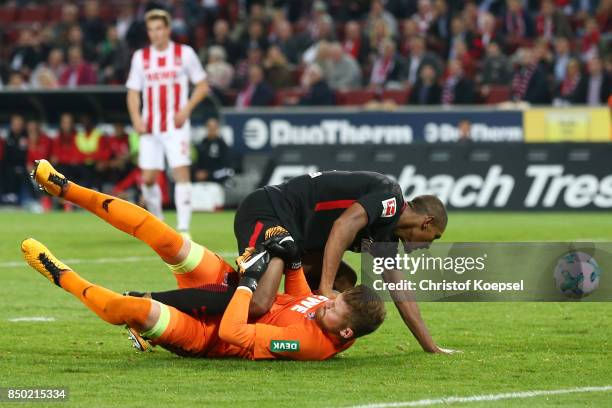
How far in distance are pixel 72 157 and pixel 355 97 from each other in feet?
16.2

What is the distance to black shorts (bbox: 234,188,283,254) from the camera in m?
8.05

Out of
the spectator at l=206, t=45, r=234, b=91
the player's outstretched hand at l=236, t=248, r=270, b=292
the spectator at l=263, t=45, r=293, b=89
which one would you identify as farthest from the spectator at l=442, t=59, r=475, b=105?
the player's outstretched hand at l=236, t=248, r=270, b=292

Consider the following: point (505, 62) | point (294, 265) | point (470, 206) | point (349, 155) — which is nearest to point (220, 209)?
point (349, 155)

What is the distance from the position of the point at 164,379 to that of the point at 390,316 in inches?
124

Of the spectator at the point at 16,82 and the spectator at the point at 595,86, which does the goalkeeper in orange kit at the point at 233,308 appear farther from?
the spectator at the point at 16,82

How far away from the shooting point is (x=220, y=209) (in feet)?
70.2

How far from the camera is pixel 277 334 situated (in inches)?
294

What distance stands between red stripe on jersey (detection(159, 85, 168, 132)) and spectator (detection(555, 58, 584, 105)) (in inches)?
328

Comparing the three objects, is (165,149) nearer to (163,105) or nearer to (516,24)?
(163,105)

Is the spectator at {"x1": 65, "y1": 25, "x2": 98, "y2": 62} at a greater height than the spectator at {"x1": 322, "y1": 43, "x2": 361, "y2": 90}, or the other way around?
the spectator at {"x1": 65, "y1": 25, "x2": 98, "y2": 62}

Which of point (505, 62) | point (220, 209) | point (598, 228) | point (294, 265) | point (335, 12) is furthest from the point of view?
point (335, 12)

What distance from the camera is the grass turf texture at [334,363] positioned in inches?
258

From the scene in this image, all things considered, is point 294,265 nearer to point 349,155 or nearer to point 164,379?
point 164,379

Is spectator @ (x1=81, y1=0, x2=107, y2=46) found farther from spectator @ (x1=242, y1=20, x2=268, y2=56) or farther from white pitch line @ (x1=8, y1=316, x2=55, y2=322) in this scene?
white pitch line @ (x1=8, y1=316, x2=55, y2=322)
